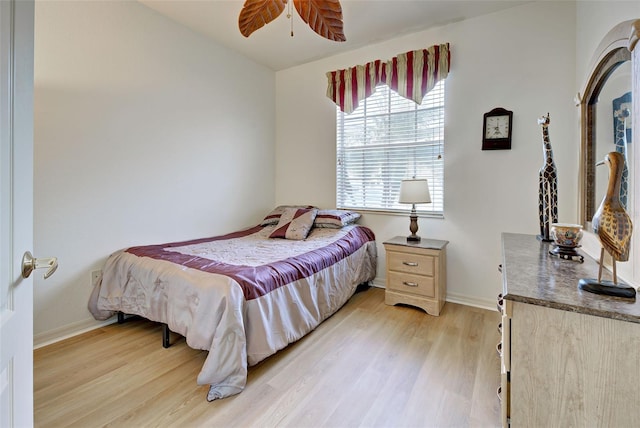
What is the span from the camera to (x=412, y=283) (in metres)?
2.69

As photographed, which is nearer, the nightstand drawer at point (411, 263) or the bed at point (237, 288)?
the bed at point (237, 288)

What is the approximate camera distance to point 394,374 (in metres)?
1.77

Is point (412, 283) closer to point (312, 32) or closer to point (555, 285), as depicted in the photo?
point (555, 285)

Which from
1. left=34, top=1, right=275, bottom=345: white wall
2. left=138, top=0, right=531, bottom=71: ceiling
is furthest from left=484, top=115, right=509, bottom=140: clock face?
left=34, top=1, right=275, bottom=345: white wall

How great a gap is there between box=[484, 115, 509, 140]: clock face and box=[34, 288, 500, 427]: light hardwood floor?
1.65 m

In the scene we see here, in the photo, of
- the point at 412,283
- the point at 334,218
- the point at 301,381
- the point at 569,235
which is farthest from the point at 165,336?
the point at 569,235

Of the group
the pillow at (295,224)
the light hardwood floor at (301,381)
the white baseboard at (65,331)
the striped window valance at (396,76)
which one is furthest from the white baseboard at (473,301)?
the white baseboard at (65,331)

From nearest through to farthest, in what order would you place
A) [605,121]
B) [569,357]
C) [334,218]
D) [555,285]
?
1. [569,357]
2. [555,285]
3. [605,121]
4. [334,218]

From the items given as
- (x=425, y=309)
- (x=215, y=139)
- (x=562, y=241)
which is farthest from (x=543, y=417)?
(x=215, y=139)

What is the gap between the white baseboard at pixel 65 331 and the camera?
6.76ft

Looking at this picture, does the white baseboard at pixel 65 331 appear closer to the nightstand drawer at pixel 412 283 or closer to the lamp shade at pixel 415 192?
the nightstand drawer at pixel 412 283

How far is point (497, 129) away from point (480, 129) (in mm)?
140

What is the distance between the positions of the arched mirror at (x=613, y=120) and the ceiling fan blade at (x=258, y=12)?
1.74 m

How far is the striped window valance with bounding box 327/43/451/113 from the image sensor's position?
2.85 meters
